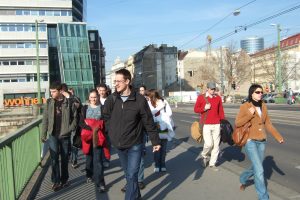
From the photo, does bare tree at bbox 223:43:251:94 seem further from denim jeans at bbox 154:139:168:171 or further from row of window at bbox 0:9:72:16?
denim jeans at bbox 154:139:168:171

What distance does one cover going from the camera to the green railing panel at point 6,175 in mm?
5328

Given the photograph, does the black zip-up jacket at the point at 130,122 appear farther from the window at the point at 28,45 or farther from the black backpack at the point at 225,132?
the window at the point at 28,45

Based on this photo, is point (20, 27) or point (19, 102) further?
point (20, 27)

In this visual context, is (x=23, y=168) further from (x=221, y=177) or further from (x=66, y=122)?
(x=221, y=177)

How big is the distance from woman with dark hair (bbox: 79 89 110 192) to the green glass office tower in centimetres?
6450

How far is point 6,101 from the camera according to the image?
74.4m

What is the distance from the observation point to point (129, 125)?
17.4 ft

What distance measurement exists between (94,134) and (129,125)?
206 centimetres

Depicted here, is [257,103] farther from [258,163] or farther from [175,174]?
[175,174]

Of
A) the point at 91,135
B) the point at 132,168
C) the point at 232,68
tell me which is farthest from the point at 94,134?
the point at 232,68

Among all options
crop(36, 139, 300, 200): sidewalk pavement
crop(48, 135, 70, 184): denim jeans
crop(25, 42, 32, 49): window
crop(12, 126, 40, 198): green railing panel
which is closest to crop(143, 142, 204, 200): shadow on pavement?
crop(36, 139, 300, 200): sidewalk pavement

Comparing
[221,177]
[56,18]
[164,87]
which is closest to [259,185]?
[221,177]

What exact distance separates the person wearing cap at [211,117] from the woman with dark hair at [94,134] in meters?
2.40

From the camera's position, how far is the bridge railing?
5.51m
